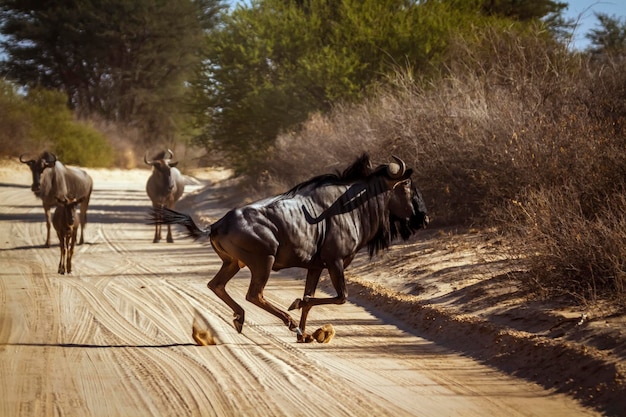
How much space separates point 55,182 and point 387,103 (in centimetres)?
817

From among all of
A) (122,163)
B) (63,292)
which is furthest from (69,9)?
(63,292)

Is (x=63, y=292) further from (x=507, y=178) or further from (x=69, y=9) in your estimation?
(x=69, y=9)

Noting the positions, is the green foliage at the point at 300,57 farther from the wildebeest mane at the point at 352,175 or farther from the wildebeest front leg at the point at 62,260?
the wildebeest mane at the point at 352,175

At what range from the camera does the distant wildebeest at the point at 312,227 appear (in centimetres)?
901

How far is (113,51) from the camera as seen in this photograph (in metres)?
59.3

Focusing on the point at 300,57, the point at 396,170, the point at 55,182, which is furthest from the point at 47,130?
the point at 396,170

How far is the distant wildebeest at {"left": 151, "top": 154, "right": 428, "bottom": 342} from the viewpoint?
9008mm

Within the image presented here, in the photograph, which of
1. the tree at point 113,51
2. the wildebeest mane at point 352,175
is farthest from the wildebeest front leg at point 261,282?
the tree at point 113,51

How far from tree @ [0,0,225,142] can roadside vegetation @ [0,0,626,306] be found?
0.42 feet

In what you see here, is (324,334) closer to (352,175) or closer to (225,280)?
(225,280)

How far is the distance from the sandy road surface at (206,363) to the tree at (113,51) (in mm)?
44726

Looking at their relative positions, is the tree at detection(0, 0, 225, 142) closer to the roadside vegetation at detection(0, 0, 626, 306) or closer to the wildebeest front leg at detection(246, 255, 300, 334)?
the roadside vegetation at detection(0, 0, 626, 306)

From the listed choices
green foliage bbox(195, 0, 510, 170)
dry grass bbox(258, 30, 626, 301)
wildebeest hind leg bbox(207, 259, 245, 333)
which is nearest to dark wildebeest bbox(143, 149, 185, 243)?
dry grass bbox(258, 30, 626, 301)

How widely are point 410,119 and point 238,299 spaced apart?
5.75 meters
